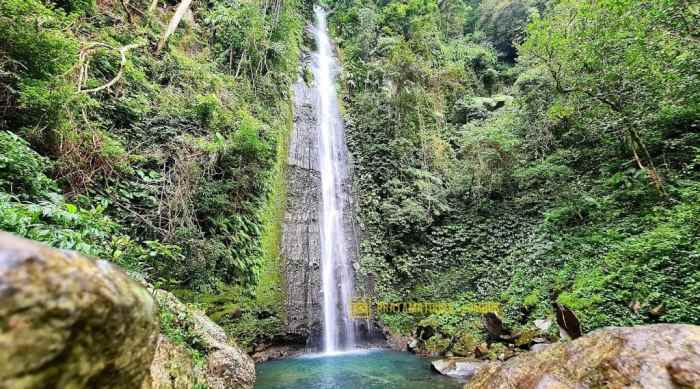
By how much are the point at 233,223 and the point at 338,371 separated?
13.4 ft

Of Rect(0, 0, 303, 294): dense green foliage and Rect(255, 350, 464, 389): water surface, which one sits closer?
Rect(0, 0, 303, 294): dense green foliage

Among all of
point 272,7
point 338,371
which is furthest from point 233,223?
point 272,7

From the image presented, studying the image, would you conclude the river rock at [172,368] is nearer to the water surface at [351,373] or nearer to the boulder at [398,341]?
the water surface at [351,373]

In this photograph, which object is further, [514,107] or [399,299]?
[514,107]

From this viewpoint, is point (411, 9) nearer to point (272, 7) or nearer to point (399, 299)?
point (272, 7)

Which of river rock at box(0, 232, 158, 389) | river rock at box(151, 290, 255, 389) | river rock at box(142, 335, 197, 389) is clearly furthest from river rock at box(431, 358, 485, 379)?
river rock at box(0, 232, 158, 389)

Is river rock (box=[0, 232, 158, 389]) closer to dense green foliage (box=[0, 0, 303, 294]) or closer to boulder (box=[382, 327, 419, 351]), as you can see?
dense green foliage (box=[0, 0, 303, 294])

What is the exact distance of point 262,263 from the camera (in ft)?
29.7

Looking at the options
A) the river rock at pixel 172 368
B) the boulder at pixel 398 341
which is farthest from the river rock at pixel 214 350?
the boulder at pixel 398 341

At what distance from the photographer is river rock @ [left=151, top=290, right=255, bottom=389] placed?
14.6ft

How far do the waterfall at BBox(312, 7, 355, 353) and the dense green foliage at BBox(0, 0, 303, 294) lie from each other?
6.62 ft

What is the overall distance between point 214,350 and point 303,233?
6.08 metres

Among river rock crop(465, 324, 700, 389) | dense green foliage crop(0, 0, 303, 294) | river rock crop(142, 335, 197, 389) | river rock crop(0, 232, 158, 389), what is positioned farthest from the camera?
A: dense green foliage crop(0, 0, 303, 294)

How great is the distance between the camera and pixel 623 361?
2.77 metres
